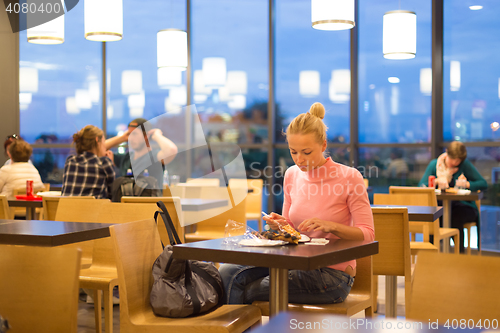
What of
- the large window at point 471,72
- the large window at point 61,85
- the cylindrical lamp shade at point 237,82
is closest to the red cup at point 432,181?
the large window at point 471,72

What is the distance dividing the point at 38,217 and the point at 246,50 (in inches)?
135

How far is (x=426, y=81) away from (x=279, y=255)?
16.6 ft

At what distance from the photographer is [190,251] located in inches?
70.9

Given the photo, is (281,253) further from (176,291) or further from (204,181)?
(204,181)

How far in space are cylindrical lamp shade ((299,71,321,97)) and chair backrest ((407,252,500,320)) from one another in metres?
5.56

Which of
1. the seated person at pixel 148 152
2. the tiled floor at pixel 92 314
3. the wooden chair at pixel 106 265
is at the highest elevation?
the seated person at pixel 148 152

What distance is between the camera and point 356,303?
→ 6.95 ft

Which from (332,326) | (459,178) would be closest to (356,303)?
(332,326)

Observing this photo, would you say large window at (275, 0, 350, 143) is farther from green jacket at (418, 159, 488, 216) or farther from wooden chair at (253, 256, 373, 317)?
wooden chair at (253, 256, 373, 317)

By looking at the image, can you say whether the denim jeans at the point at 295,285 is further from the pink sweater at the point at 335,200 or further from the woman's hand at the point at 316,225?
the woman's hand at the point at 316,225

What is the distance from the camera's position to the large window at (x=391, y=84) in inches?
242

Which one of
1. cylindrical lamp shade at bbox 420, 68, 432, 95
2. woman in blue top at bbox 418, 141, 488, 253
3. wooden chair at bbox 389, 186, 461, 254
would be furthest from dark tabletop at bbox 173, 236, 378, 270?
cylindrical lamp shade at bbox 420, 68, 432, 95

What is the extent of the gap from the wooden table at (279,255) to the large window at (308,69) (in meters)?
4.90

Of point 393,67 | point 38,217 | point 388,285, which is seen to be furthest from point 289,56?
point 388,285
